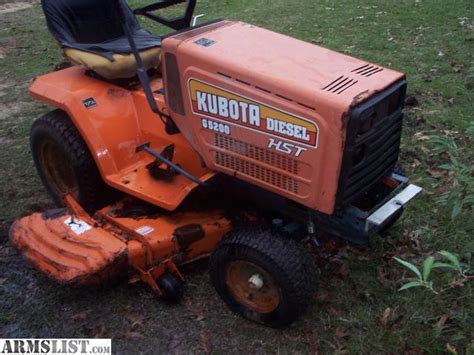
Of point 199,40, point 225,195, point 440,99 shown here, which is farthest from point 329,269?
point 440,99

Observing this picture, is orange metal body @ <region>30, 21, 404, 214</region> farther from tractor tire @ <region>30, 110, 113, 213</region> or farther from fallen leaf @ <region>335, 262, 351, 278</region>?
fallen leaf @ <region>335, 262, 351, 278</region>

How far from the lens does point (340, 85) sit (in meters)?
2.61

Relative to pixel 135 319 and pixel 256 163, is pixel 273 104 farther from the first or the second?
pixel 135 319

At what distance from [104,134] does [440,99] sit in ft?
11.4

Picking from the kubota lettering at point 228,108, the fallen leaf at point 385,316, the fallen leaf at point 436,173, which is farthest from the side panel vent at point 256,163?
the fallen leaf at point 436,173

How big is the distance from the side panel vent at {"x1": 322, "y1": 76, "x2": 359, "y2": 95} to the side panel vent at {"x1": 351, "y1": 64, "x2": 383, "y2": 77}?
12 centimetres

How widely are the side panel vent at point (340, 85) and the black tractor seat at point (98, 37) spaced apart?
129cm

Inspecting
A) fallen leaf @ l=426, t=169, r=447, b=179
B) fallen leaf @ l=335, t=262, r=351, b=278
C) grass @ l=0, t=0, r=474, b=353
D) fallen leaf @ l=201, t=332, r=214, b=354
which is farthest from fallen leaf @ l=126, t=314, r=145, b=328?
fallen leaf @ l=426, t=169, r=447, b=179

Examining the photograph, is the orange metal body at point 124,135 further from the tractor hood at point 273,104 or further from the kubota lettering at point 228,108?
the kubota lettering at point 228,108

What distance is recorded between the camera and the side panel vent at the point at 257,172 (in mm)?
2763

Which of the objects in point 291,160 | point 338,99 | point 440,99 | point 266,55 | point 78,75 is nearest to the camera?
point 338,99

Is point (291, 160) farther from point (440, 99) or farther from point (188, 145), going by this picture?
point (440, 99)

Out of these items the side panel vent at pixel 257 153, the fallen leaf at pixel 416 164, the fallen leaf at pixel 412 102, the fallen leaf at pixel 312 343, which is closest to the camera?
the side panel vent at pixel 257 153

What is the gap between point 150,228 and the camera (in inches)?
124
